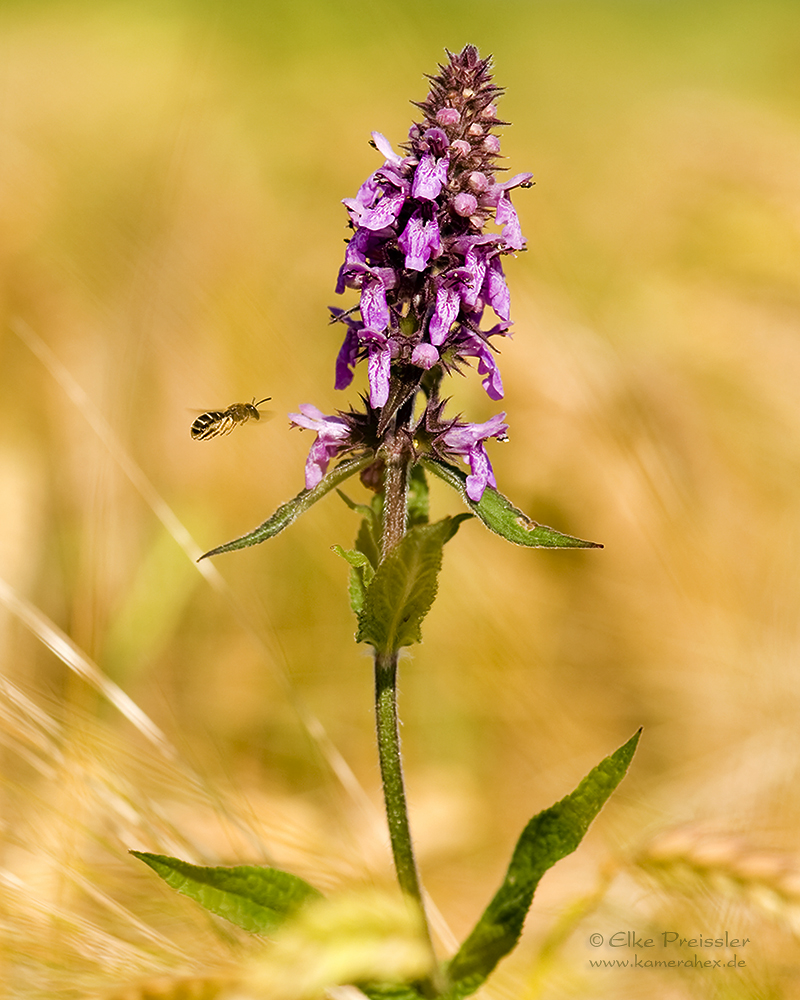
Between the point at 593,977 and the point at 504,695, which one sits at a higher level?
the point at 504,695

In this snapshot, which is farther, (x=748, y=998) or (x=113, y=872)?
(x=113, y=872)

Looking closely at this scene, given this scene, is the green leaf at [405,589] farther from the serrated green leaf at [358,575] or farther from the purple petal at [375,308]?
the purple petal at [375,308]

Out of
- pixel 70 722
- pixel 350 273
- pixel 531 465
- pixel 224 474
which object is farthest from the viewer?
pixel 224 474

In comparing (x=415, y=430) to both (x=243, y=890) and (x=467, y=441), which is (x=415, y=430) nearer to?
(x=467, y=441)

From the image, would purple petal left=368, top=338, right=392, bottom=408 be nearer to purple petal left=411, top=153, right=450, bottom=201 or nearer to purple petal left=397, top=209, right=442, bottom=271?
purple petal left=397, top=209, right=442, bottom=271

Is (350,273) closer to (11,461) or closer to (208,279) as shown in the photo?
(11,461)

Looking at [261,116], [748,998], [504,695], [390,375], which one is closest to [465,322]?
[390,375]

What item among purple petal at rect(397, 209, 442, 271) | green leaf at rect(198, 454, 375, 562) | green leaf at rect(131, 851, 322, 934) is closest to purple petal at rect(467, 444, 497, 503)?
green leaf at rect(198, 454, 375, 562)
